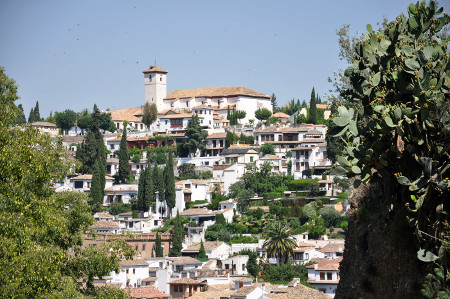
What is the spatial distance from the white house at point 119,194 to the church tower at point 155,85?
128 feet

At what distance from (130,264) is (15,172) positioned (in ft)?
196

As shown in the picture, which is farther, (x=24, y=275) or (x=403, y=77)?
(x=24, y=275)

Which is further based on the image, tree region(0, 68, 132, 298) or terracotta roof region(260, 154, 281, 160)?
terracotta roof region(260, 154, 281, 160)

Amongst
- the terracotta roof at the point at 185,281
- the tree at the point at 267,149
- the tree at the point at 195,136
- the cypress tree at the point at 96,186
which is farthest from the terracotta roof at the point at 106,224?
the tree at the point at 267,149

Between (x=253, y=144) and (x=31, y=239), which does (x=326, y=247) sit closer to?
(x=253, y=144)

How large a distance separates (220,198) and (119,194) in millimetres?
13888

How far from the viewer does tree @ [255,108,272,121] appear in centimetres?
12925

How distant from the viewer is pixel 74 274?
20.4m

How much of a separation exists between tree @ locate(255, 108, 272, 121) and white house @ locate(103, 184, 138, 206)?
2967 centimetres

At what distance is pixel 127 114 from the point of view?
139625mm

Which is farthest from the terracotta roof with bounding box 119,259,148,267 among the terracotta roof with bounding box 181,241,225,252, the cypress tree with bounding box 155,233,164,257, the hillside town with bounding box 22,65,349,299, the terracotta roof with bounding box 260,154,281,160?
the terracotta roof with bounding box 260,154,281,160

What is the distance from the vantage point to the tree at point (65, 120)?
131 meters

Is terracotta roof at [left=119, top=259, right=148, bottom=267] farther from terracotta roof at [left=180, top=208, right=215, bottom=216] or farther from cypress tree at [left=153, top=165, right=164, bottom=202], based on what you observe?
cypress tree at [left=153, top=165, right=164, bottom=202]

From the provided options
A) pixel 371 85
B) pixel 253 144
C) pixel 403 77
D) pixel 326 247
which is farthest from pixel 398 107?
pixel 253 144
